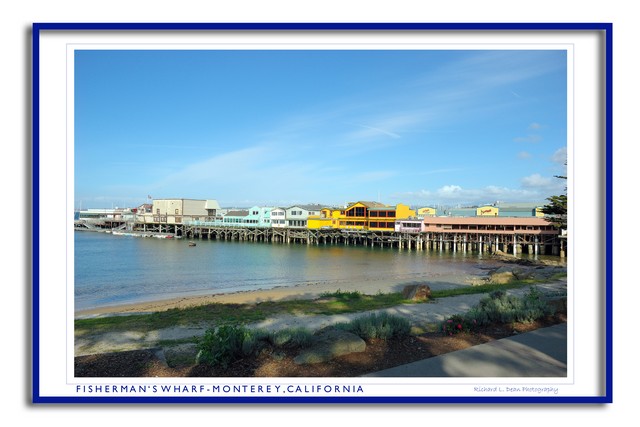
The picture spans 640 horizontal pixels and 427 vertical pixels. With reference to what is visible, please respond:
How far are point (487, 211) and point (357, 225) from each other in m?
16.4

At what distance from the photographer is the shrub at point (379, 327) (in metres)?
5.28

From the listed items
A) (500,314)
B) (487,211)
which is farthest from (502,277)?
(487,211)

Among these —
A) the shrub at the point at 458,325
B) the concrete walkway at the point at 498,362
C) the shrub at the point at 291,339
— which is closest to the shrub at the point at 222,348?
the shrub at the point at 291,339

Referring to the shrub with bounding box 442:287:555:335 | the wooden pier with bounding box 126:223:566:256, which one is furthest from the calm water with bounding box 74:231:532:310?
the shrub with bounding box 442:287:555:335

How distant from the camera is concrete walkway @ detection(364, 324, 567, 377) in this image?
4410mm

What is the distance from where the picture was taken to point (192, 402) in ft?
14.3

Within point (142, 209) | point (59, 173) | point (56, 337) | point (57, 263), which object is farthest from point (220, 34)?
point (142, 209)

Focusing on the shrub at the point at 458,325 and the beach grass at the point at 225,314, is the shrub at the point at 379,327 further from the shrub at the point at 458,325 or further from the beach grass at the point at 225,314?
the beach grass at the point at 225,314

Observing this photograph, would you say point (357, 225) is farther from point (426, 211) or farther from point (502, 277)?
point (502, 277)

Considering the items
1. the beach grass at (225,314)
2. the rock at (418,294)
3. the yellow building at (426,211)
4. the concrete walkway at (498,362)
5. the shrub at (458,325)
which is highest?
the yellow building at (426,211)

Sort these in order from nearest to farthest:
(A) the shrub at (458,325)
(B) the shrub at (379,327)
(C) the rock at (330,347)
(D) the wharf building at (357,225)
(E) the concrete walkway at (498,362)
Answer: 1. (E) the concrete walkway at (498,362)
2. (C) the rock at (330,347)
3. (B) the shrub at (379,327)
4. (A) the shrub at (458,325)
5. (D) the wharf building at (357,225)

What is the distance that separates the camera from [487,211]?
41812mm

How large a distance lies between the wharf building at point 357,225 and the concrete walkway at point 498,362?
2828 centimetres

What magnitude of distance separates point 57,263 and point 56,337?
99 cm
